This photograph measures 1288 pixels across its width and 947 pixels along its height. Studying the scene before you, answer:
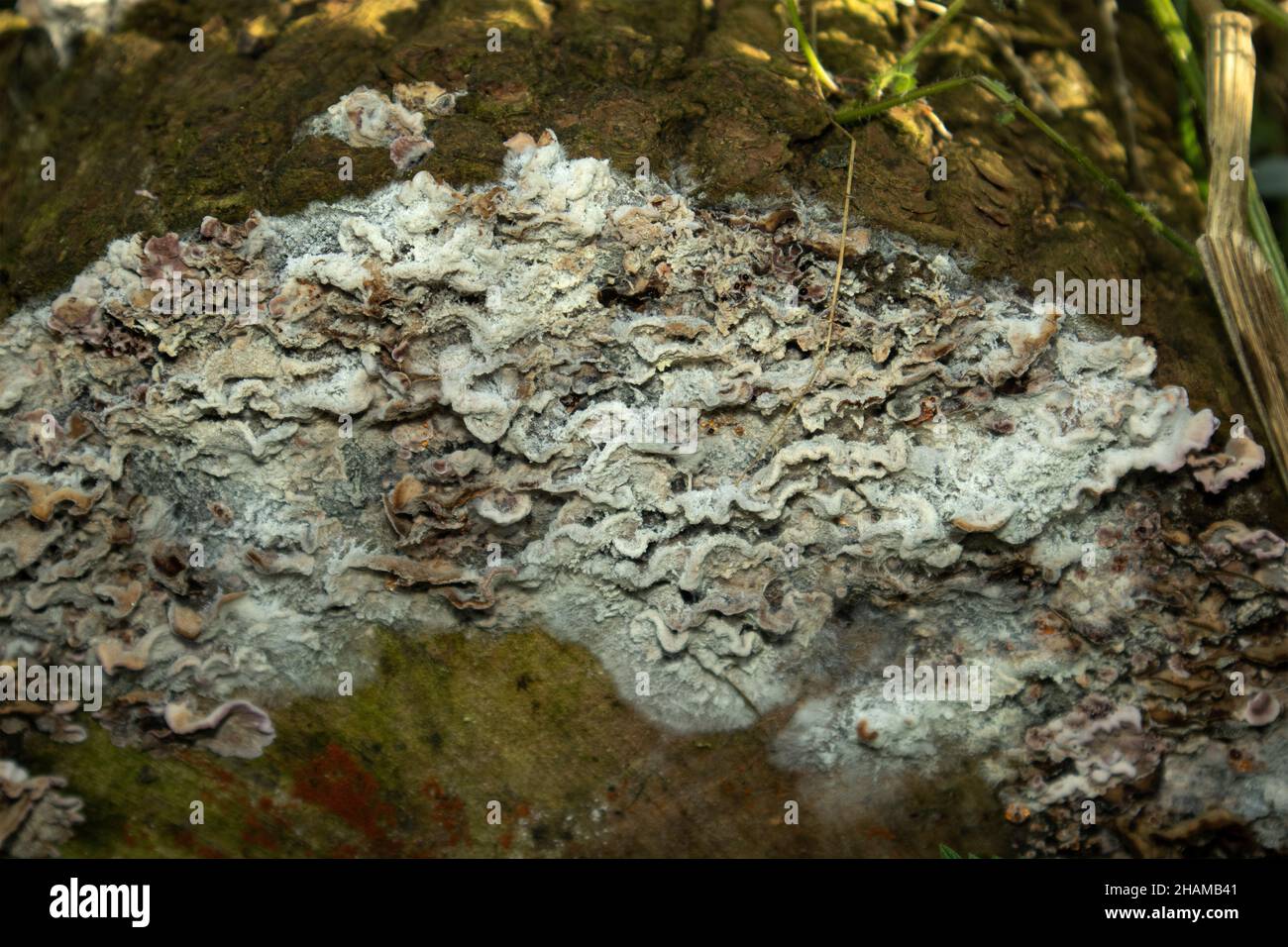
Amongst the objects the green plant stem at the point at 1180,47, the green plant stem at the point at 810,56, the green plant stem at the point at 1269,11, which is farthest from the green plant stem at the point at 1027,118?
the green plant stem at the point at 1269,11

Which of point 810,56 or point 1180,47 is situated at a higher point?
point 1180,47

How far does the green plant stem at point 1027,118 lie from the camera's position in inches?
131

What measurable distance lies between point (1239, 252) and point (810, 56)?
5.02 ft

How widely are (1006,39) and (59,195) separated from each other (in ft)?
11.2

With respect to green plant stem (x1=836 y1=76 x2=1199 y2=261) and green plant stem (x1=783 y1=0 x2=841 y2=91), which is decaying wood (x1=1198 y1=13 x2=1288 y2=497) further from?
green plant stem (x1=783 y1=0 x2=841 y2=91)

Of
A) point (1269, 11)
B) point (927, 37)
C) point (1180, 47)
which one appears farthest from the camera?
point (1180, 47)

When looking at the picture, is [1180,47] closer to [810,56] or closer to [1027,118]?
[1027,118]

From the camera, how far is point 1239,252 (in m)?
3.46

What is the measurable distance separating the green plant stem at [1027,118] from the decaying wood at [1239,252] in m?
0.14

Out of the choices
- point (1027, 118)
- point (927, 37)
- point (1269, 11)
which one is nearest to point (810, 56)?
point (927, 37)

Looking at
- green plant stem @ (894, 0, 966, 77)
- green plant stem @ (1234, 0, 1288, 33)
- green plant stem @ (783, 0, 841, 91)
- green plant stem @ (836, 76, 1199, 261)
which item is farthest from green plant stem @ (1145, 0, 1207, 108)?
green plant stem @ (783, 0, 841, 91)

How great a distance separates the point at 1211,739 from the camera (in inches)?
127
